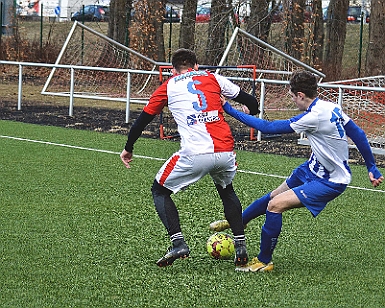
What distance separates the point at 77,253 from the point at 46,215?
66.4 inches

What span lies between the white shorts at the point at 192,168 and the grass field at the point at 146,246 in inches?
26.9

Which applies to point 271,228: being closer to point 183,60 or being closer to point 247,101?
point 247,101

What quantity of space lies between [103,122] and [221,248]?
12507 millimetres

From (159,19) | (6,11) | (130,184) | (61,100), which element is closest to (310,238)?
(130,184)

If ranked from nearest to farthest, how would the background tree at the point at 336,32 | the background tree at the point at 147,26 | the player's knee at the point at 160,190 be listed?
the player's knee at the point at 160,190
the background tree at the point at 336,32
the background tree at the point at 147,26

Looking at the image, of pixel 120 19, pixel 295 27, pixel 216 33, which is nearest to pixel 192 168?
pixel 295 27

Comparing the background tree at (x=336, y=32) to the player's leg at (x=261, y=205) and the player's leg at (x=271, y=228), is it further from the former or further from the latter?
the player's leg at (x=271, y=228)

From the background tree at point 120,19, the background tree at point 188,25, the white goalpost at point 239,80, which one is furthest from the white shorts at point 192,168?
the background tree at point 120,19

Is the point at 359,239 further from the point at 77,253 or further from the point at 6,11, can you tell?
the point at 6,11

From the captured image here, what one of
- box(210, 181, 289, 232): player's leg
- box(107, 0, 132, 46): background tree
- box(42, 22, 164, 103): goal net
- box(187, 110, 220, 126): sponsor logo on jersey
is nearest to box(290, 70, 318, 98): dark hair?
box(187, 110, 220, 126): sponsor logo on jersey

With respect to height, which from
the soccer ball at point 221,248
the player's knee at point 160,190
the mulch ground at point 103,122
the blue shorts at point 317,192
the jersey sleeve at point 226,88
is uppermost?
the jersey sleeve at point 226,88

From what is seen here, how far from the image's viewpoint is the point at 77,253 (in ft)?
24.2

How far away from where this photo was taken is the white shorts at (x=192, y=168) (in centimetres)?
686

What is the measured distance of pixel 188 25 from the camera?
94.6ft
